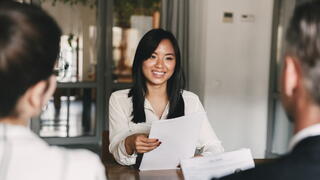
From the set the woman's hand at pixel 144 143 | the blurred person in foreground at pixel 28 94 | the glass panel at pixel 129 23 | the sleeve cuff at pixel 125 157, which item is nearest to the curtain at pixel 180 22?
the glass panel at pixel 129 23

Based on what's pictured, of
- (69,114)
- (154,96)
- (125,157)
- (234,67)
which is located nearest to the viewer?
(125,157)

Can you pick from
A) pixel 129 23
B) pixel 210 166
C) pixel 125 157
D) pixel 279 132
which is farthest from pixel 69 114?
pixel 210 166

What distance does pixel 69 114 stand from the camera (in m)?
5.93

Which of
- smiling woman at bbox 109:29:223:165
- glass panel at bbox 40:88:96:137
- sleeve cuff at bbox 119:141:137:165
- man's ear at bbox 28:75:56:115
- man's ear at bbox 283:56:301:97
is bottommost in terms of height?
glass panel at bbox 40:88:96:137

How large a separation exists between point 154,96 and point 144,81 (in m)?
0.09

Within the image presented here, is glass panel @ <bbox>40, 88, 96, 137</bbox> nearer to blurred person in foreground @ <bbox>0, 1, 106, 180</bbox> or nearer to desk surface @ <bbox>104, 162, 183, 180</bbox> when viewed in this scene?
desk surface @ <bbox>104, 162, 183, 180</bbox>

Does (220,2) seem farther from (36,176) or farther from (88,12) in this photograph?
(36,176)

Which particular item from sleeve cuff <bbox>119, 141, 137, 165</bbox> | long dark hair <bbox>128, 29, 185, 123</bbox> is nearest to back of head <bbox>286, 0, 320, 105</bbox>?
sleeve cuff <bbox>119, 141, 137, 165</bbox>

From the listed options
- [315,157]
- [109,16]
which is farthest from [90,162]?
[109,16]

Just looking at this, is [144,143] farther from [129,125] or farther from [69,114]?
[69,114]

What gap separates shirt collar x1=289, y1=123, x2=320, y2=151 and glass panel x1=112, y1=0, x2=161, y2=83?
15.6 ft

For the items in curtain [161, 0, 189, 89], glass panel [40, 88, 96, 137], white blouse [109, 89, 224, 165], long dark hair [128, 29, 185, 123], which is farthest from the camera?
glass panel [40, 88, 96, 137]

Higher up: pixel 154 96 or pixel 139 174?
pixel 154 96

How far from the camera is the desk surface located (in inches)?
67.2
